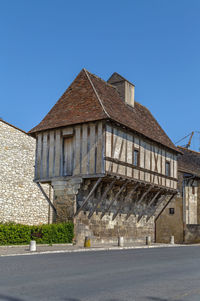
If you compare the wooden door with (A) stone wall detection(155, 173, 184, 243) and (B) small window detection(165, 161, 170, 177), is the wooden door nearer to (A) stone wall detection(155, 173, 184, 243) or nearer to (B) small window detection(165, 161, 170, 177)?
(B) small window detection(165, 161, 170, 177)

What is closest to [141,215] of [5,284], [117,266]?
[117,266]

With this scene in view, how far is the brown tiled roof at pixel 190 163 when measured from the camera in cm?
2990

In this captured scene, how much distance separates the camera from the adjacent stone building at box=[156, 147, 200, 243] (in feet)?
88.7

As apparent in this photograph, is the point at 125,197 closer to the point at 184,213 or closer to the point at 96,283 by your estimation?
the point at 184,213

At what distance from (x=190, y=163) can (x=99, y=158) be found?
15697 mm

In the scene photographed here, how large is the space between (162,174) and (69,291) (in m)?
17.4

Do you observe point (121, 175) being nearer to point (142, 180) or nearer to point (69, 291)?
point (142, 180)

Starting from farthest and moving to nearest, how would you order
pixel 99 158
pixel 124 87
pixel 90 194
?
pixel 124 87, pixel 90 194, pixel 99 158

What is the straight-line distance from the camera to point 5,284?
21.1 ft

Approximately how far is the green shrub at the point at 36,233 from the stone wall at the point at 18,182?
5.27 m

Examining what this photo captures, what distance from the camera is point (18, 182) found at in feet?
76.8

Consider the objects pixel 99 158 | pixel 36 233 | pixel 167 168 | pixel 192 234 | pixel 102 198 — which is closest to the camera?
pixel 36 233

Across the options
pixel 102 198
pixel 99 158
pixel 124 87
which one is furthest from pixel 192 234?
pixel 99 158

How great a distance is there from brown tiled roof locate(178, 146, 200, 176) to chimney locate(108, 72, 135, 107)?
8.09 meters
